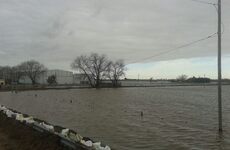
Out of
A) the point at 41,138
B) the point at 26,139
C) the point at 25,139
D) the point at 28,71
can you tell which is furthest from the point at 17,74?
the point at 41,138

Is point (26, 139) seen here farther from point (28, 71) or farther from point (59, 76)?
point (59, 76)

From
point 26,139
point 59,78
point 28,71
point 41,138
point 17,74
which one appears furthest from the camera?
point 59,78

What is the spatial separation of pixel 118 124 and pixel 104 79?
120943 millimetres

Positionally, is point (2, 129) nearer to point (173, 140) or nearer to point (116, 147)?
point (116, 147)

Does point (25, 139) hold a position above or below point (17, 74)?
below

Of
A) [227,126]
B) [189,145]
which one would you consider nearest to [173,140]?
[189,145]

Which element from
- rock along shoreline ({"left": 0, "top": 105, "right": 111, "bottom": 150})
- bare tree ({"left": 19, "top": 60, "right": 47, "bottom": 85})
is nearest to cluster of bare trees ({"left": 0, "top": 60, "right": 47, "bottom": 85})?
bare tree ({"left": 19, "top": 60, "right": 47, "bottom": 85})

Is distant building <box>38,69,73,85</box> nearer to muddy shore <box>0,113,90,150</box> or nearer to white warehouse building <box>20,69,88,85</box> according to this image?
white warehouse building <box>20,69,88,85</box>

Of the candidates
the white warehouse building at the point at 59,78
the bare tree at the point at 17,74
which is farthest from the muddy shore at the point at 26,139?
the bare tree at the point at 17,74

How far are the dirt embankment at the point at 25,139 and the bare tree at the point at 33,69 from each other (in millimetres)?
160803

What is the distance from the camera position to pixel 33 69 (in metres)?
177

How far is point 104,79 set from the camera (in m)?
147

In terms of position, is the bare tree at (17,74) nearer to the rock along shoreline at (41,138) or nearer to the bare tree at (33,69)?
the bare tree at (33,69)

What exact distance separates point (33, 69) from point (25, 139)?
16754 cm
